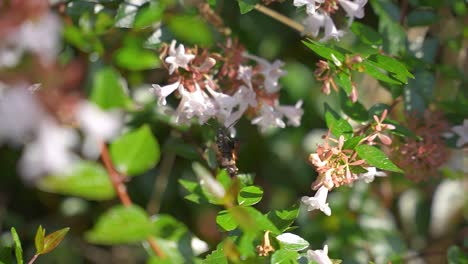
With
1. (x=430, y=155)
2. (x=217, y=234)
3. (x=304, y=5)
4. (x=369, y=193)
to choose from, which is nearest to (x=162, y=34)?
(x=304, y=5)

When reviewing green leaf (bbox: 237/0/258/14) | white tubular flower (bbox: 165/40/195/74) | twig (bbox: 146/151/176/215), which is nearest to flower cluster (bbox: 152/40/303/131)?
white tubular flower (bbox: 165/40/195/74)

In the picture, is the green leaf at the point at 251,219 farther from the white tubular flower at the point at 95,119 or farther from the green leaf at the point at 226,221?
the white tubular flower at the point at 95,119

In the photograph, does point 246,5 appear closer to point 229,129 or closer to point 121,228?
point 229,129

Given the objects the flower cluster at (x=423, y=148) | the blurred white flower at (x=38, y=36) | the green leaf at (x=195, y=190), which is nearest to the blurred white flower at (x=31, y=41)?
the blurred white flower at (x=38, y=36)

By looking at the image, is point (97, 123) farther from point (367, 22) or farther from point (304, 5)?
point (367, 22)

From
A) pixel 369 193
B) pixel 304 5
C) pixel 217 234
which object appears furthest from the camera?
pixel 369 193

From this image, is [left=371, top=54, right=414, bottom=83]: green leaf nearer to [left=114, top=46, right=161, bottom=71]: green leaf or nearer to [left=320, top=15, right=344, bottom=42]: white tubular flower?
[left=320, top=15, right=344, bottom=42]: white tubular flower
